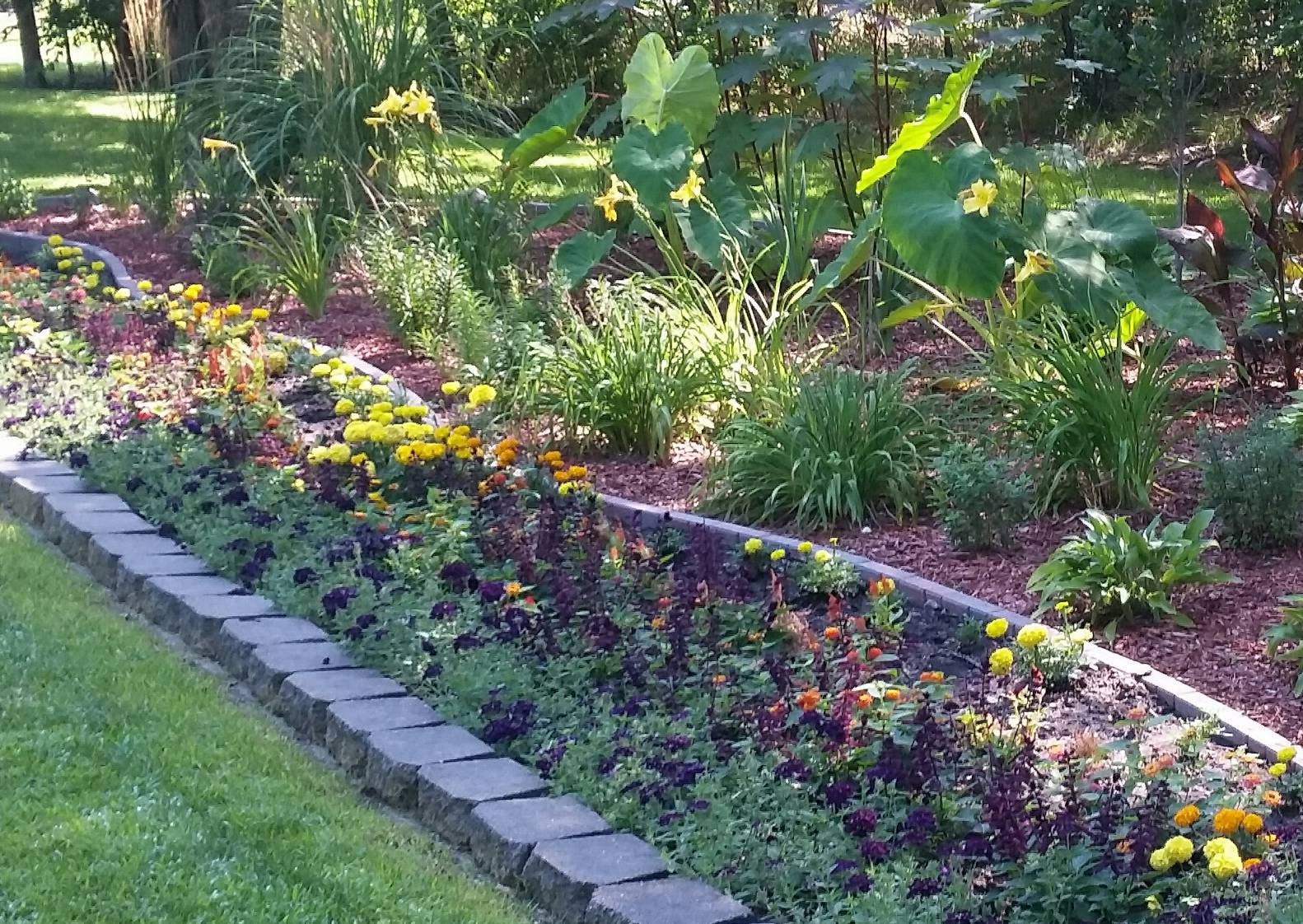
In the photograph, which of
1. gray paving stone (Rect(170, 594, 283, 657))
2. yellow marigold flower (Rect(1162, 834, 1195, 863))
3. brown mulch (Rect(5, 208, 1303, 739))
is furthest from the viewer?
gray paving stone (Rect(170, 594, 283, 657))

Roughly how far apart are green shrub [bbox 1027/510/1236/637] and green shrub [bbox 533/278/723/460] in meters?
1.87

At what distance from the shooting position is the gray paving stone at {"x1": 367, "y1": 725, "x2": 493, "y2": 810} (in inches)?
135

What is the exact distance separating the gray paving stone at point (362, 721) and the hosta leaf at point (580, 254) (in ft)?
11.0

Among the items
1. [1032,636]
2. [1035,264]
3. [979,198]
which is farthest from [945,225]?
[1032,636]

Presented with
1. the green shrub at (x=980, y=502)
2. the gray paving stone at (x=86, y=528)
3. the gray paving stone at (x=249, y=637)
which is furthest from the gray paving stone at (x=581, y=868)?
the gray paving stone at (x=86, y=528)

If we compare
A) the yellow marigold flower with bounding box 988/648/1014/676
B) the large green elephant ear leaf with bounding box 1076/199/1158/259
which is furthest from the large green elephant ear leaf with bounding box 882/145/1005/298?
the yellow marigold flower with bounding box 988/648/1014/676

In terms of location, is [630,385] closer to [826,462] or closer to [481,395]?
[481,395]

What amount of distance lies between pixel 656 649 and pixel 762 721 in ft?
1.91

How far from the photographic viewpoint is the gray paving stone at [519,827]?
3.11m

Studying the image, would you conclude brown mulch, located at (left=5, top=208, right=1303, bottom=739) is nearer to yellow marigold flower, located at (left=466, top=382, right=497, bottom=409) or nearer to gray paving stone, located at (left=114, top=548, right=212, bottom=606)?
yellow marigold flower, located at (left=466, top=382, right=497, bottom=409)

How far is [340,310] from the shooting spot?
8.03 metres

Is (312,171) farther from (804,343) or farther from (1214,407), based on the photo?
(1214,407)

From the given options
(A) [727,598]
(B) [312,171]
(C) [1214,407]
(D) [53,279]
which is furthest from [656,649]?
(D) [53,279]

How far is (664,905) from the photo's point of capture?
2859mm
